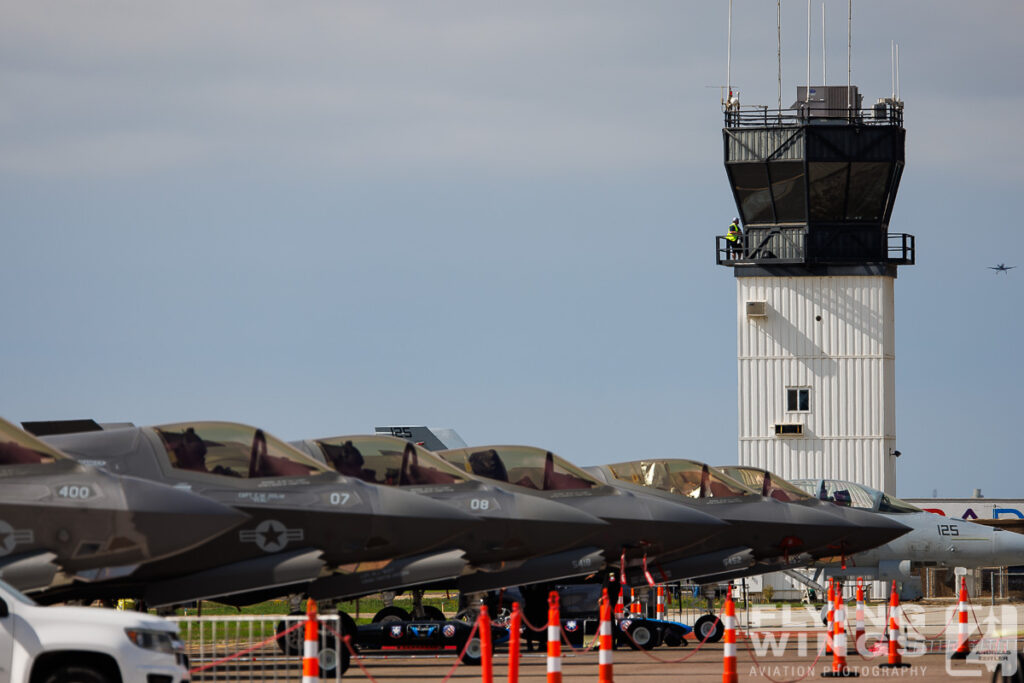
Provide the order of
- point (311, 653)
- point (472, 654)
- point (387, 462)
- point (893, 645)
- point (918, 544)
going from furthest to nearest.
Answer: point (918, 544), point (472, 654), point (387, 462), point (893, 645), point (311, 653)

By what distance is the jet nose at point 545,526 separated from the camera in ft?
66.2

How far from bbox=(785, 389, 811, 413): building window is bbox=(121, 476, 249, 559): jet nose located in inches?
1225

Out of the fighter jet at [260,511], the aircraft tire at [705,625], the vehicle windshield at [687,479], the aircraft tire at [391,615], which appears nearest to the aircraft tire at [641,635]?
the aircraft tire at [705,625]

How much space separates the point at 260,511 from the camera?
17812 millimetres

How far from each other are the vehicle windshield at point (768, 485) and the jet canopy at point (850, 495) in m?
1.84

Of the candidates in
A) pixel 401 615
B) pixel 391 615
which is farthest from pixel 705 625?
pixel 391 615

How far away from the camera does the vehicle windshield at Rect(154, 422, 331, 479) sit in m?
18.3

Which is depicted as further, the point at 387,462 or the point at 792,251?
the point at 792,251

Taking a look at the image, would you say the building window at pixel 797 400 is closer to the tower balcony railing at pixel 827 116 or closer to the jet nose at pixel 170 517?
the tower balcony railing at pixel 827 116

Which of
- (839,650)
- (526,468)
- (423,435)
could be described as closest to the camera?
(839,650)

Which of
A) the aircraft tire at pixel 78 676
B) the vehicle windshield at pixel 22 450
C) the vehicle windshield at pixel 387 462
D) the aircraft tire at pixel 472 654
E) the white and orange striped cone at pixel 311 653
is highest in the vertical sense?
the vehicle windshield at pixel 387 462

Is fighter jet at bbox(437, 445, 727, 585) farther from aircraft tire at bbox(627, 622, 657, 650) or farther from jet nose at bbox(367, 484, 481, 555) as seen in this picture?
jet nose at bbox(367, 484, 481, 555)

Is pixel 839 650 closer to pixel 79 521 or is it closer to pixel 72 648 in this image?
pixel 79 521

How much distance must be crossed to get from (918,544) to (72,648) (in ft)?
64.2
